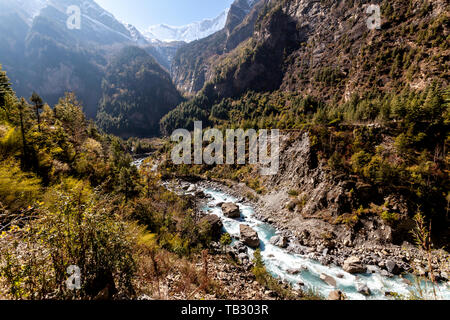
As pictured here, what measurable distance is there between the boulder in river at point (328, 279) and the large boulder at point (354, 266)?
185 cm

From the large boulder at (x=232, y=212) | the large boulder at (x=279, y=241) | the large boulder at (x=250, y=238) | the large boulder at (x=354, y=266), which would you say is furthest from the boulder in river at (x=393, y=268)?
the large boulder at (x=232, y=212)

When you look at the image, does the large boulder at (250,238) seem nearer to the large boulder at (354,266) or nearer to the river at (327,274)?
the river at (327,274)

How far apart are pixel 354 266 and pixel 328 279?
2.60 m

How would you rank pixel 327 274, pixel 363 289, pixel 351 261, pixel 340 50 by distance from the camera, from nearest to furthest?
1. pixel 363 289
2. pixel 327 274
3. pixel 351 261
4. pixel 340 50

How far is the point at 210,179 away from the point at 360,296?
3818 cm

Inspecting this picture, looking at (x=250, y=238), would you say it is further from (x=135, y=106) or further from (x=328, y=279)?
(x=135, y=106)

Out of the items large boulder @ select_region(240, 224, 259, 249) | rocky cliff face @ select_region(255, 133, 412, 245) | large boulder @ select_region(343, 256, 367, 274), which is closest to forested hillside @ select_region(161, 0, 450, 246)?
rocky cliff face @ select_region(255, 133, 412, 245)

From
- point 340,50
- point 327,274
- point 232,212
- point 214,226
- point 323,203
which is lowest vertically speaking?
point 327,274

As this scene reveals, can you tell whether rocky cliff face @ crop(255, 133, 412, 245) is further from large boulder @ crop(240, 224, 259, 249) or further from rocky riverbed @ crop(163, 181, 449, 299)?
large boulder @ crop(240, 224, 259, 249)

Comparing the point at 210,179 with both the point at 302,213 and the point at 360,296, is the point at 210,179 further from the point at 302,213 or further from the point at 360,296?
the point at 360,296

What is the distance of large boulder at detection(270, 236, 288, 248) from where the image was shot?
17875 mm

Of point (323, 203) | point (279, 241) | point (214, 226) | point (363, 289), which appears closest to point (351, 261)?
point (363, 289)

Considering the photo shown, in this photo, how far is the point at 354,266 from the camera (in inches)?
547
